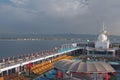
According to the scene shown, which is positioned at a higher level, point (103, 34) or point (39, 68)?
point (103, 34)

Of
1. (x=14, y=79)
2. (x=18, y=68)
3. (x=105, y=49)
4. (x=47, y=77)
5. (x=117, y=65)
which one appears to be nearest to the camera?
(x=14, y=79)

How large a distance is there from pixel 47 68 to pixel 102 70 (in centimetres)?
1822

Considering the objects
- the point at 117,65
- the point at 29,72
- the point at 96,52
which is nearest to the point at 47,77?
the point at 29,72

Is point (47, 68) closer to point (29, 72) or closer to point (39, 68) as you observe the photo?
point (39, 68)

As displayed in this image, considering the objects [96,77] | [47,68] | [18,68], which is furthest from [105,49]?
[96,77]

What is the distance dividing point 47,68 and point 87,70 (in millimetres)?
18181

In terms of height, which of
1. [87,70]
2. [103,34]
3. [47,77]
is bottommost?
[47,77]

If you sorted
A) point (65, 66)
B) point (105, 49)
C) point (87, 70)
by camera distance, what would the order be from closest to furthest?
1. point (87, 70)
2. point (65, 66)
3. point (105, 49)

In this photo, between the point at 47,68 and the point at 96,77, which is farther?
the point at 47,68

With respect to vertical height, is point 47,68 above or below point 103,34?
below

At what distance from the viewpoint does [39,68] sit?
44.5m

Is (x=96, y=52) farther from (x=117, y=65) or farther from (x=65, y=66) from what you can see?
(x=65, y=66)

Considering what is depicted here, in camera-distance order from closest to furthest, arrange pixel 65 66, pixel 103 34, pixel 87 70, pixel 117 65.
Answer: pixel 87 70, pixel 65 66, pixel 117 65, pixel 103 34

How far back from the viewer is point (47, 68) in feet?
149
